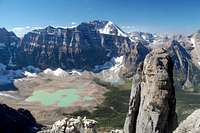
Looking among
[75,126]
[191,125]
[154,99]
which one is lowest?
[75,126]

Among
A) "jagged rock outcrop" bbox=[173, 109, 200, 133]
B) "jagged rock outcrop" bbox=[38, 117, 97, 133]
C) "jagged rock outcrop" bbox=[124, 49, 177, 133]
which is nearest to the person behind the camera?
"jagged rock outcrop" bbox=[173, 109, 200, 133]

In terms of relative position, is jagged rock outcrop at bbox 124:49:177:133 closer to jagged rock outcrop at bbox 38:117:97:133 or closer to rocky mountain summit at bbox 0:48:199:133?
rocky mountain summit at bbox 0:48:199:133

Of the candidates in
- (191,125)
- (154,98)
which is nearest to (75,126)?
(154,98)

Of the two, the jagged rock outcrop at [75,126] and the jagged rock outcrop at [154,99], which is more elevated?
the jagged rock outcrop at [154,99]

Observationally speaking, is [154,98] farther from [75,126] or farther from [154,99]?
[75,126]

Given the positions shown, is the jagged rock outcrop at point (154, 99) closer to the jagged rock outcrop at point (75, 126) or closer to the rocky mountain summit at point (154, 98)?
the rocky mountain summit at point (154, 98)

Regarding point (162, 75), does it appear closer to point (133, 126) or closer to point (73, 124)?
point (133, 126)

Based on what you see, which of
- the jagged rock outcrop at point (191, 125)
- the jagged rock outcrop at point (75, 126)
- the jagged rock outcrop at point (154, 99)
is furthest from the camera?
the jagged rock outcrop at point (75, 126)

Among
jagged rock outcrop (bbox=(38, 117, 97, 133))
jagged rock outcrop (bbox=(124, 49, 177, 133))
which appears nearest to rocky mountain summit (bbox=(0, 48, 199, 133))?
jagged rock outcrop (bbox=(124, 49, 177, 133))

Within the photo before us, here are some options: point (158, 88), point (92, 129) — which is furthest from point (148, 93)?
point (92, 129)

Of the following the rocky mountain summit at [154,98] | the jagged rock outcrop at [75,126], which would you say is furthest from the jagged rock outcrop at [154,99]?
the jagged rock outcrop at [75,126]
